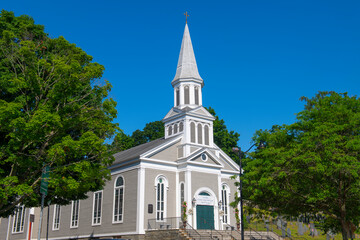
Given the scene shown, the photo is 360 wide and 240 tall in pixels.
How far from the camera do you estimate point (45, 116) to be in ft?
51.9

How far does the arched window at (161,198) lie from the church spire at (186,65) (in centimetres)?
989

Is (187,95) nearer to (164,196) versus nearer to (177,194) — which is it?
(177,194)

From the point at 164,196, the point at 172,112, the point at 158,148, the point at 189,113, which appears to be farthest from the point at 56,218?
the point at 189,113

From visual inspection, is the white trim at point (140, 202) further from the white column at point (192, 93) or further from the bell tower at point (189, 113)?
the white column at point (192, 93)

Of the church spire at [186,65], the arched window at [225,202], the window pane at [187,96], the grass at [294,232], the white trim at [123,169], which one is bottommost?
the grass at [294,232]

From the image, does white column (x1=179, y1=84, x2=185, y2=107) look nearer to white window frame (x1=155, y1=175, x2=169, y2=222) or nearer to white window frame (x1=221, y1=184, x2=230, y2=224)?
→ white window frame (x1=155, y1=175, x2=169, y2=222)

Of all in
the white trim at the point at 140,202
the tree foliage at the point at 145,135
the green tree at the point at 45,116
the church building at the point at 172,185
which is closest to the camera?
the green tree at the point at 45,116

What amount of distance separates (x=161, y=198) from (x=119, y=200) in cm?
367

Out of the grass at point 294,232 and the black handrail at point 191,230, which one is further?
the grass at point 294,232

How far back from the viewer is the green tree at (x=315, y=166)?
60.5ft

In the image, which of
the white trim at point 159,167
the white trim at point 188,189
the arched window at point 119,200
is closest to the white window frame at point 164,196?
the white trim at point 159,167

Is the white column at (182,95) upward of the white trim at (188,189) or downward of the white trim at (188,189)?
upward

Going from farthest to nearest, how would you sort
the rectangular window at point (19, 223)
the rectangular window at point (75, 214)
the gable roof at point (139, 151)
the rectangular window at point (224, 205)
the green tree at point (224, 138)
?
1. the green tree at point (224, 138)
2. the rectangular window at point (19, 223)
3. the rectangular window at point (75, 214)
4. the rectangular window at point (224, 205)
5. the gable roof at point (139, 151)

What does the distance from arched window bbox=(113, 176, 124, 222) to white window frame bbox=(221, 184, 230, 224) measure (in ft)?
29.7
